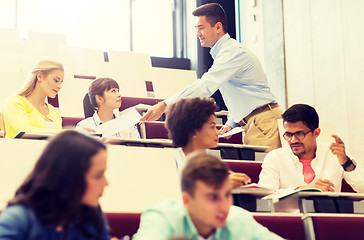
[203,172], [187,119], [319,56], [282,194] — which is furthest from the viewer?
[319,56]

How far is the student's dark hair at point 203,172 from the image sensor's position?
34.4 inches

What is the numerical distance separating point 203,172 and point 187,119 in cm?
45

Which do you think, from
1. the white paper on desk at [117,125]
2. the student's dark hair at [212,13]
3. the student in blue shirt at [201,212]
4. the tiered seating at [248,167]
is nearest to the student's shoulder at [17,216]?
the student in blue shirt at [201,212]

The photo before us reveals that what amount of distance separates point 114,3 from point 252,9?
111cm

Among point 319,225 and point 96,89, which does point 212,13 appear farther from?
point 319,225

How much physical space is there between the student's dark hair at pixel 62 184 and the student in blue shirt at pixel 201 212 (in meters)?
0.16

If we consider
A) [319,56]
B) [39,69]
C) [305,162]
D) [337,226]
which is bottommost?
[337,226]

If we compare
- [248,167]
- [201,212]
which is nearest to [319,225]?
[201,212]

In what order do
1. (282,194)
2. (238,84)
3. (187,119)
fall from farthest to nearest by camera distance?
(238,84)
(187,119)
(282,194)

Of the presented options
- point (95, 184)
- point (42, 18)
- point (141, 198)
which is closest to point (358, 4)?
point (141, 198)

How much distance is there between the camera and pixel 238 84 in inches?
83.4

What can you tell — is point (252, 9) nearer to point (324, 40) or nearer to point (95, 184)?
point (324, 40)

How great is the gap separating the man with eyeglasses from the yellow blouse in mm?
731

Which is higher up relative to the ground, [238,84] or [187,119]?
[238,84]
